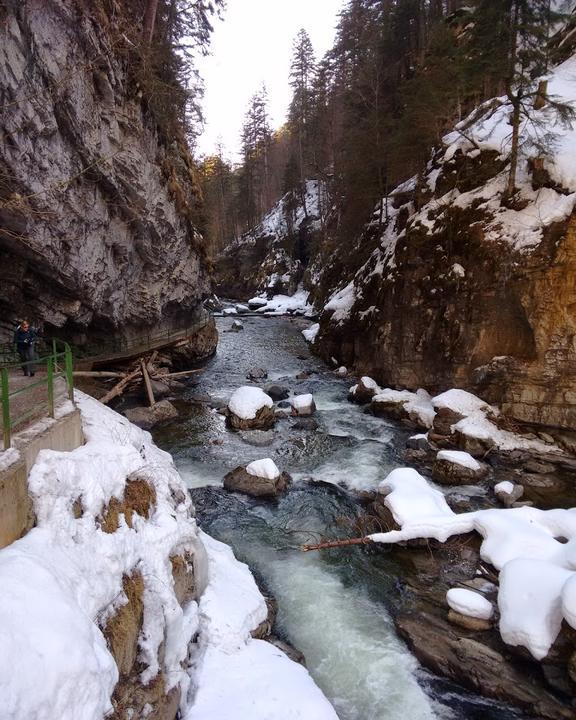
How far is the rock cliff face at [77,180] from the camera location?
32.8 ft

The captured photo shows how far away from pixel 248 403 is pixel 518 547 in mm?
10005

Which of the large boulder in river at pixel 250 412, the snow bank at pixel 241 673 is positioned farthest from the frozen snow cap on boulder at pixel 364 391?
the snow bank at pixel 241 673

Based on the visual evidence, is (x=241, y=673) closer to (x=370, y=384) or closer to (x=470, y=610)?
(x=470, y=610)

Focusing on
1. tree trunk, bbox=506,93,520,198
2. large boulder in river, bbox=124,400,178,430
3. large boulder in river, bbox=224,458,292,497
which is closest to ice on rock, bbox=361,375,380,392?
large boulder in river, bbox=224,458,292,497

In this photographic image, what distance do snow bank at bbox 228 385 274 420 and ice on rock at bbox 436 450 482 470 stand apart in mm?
6698

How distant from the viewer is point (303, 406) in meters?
16.5

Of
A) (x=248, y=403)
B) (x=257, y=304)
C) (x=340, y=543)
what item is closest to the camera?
(x=340, y=543)

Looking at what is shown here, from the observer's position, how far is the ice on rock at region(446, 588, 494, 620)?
669cm

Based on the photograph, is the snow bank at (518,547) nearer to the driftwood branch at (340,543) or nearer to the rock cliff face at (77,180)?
the driftwood branch at (340,543)

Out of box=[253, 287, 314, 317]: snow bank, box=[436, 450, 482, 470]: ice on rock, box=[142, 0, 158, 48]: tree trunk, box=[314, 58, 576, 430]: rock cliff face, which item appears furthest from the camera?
box=[253, 287, 314, 317]: snow bank

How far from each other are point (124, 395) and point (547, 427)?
1679cm

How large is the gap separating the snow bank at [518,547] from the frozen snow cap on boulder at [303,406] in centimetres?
655

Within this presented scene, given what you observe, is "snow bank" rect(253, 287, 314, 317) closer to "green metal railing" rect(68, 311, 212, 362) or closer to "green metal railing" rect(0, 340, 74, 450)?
"green metal railing" rect(68, 311, 212, 362)

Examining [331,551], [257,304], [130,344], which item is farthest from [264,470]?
[257,304]
